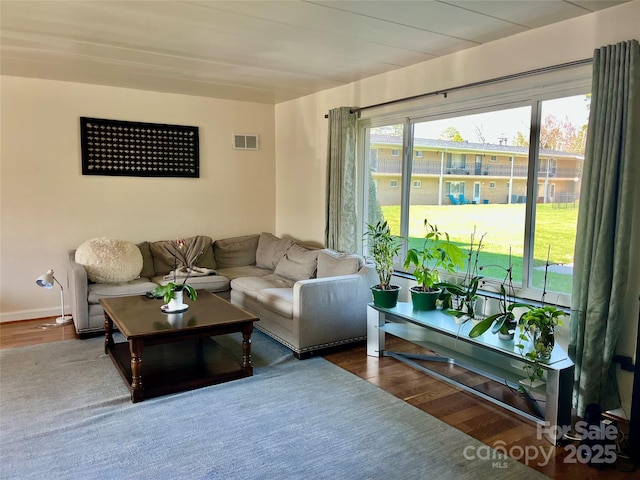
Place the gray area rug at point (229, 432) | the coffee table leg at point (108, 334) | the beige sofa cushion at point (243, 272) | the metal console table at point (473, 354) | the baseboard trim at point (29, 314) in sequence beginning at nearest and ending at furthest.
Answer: the gray area rug at point (229, 432) < the metal console table at point (473, 354) < the coffee table leg at point (108, 334) < the baseboard trim at point (29, 314) < the beige sofa cushion at point (243, 272)

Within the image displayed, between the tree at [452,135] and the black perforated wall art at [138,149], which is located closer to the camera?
the tree at [452,135]

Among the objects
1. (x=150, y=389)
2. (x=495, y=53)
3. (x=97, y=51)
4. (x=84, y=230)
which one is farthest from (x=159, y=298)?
(x=495, y=53)

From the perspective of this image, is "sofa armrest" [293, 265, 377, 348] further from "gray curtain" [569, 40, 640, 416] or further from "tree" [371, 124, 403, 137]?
"gray curtain" [569, 40, 640, 416]

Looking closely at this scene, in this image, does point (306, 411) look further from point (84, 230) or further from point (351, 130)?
point (84, 230)

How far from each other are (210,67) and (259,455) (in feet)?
10.5

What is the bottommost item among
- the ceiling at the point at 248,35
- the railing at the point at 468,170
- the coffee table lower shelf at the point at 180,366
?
the coffee table lower shelf at the point at 180,366

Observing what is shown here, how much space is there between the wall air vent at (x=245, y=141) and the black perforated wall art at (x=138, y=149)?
1.63 feet

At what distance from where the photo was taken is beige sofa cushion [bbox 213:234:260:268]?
549 cm

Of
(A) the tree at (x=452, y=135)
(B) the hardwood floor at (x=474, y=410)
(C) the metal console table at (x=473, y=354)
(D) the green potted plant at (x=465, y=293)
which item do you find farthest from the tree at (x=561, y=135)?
(B) the hardwood floor at (x=474, y=410)

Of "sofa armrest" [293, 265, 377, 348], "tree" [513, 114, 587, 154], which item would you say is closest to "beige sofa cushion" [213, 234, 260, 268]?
"sofa armrest" [293, 265, 377, 348]

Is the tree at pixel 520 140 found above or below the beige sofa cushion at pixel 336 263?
above

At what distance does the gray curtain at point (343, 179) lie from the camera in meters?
4.62

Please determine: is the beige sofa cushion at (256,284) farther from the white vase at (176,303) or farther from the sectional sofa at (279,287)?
the white vase at (176,303)

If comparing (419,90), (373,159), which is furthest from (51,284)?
(419,90)
